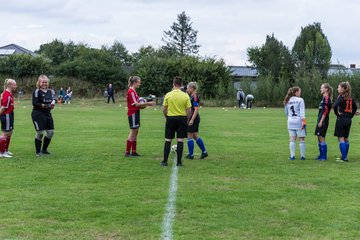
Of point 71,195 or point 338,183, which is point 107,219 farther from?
point 338,183

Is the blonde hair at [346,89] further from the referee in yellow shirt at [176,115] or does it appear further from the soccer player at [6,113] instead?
the soccer player at [6,113]

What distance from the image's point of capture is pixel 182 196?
7879mm

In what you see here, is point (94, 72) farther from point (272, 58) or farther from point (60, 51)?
point (272, 58)

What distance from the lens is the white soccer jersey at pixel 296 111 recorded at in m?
12.1

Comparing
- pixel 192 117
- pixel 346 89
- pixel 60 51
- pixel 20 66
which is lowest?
pixel 192 117

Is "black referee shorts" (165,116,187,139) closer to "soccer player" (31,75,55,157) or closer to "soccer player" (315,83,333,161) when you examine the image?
"soccer player" (31,75,55,157)

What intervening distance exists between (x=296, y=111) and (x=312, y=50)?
6134cm

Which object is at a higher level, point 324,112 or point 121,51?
point 121,51

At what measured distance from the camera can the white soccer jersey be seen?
12.1 meters

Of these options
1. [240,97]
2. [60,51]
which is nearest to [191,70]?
[240,97]

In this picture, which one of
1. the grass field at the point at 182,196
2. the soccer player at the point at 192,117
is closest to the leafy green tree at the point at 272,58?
the soccer player at the point at 192,117

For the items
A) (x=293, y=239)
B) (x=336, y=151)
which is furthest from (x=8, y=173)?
(x=336, y=151)

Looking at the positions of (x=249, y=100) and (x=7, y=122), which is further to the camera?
(x=249, y=100)

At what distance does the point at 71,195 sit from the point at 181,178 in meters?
2.33
